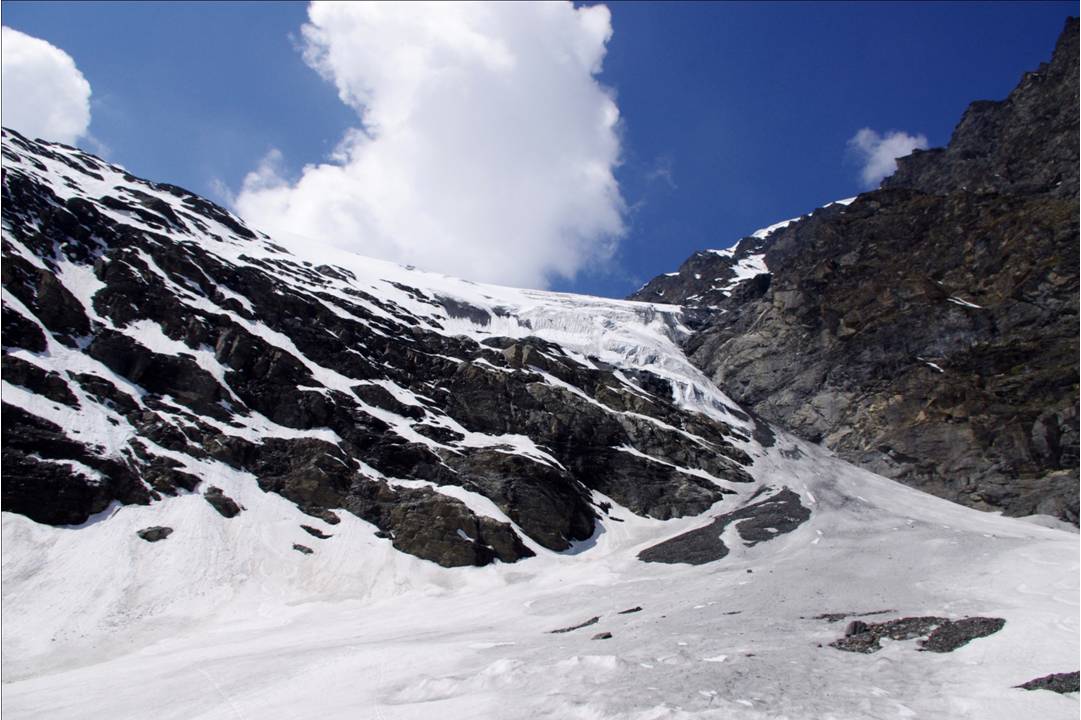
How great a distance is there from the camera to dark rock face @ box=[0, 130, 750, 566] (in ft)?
163

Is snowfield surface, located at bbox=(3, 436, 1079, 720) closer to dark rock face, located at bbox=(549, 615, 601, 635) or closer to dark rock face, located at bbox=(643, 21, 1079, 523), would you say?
dark rock face, located at bbox=(549, 615, 601, 635)

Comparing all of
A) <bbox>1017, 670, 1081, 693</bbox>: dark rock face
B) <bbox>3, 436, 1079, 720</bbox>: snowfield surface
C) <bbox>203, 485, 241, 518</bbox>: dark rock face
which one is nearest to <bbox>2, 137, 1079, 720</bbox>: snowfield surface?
<bbox>3, 436, 1079, 720</bbox>: snowfield surface

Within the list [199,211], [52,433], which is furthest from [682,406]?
[199,211]

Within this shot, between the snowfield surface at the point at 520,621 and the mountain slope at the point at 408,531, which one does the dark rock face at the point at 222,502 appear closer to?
the mountain slope at the point at 408,531

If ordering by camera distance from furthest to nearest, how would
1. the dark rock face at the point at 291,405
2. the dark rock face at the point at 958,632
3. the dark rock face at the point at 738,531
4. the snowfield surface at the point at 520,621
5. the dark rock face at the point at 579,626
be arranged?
the dark rock face at the point at 291,405, the dark rock face at the point at 738,531, the dark rock face at the point at 579,626, the dark rock face at the point at 958,632, the snowfield surface at the point at 520,621

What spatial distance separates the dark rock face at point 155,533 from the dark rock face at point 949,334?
69.4m

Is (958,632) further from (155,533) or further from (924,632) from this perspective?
(155,533)

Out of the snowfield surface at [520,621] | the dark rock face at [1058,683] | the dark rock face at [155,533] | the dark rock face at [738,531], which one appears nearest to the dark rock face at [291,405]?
the snowfield surface at [520,621]

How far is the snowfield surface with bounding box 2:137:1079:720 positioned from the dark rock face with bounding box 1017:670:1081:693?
336 millimetres

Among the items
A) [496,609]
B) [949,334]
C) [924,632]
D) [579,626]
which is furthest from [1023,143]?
[579,626]

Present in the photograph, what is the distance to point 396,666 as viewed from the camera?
21.4 m

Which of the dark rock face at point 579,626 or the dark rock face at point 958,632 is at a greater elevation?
the dark rock face at point 958,632

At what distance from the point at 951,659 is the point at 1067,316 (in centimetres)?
7784

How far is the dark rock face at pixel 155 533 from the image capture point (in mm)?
42969
